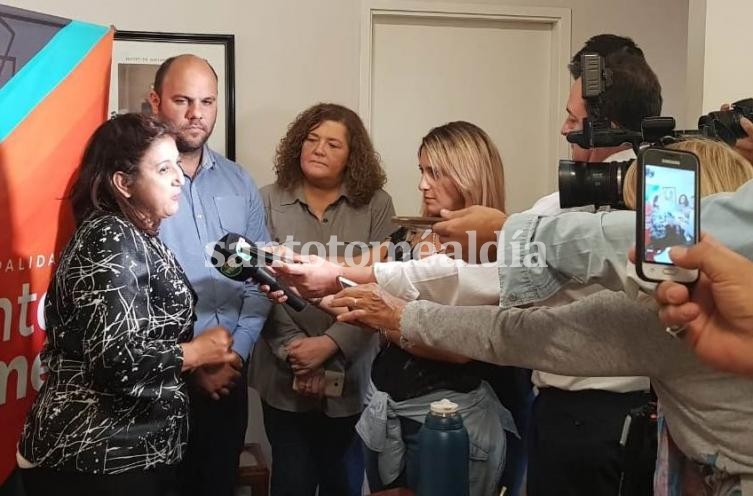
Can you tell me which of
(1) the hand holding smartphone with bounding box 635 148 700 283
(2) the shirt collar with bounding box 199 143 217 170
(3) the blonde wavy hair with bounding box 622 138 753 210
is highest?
→ (2) the shirt collar with bounding box 199 143 217 170

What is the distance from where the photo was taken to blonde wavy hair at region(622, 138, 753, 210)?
891mm

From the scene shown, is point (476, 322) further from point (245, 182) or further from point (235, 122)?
point (235, 122)

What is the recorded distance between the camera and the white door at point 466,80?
9.80ft

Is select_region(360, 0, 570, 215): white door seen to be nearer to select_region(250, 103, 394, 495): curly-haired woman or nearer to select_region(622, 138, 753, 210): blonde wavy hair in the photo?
select_region(250, 103, 394, 495): curly-haired woman

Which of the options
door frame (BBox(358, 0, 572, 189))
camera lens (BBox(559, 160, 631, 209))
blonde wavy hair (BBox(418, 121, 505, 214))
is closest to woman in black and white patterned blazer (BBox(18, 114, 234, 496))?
blonde wavy hair (BBox(418, 121, 505, 214))

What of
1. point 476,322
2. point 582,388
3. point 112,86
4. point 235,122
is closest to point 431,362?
point 582,388

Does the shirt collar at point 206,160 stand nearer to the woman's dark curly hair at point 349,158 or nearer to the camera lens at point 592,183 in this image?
the woman's dark curly hair at point 349,158

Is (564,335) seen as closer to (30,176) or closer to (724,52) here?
(724,52)

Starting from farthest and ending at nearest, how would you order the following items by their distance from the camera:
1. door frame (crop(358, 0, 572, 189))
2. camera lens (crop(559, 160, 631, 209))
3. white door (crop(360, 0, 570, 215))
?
white door (crop(360, 0, 570, 215)) → door frame (crop(358, 0, 572, 189)) → camera lens (crop(559, 160, 631, 209))

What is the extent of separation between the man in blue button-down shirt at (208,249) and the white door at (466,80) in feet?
3.09

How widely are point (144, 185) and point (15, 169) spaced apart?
1.21 feet

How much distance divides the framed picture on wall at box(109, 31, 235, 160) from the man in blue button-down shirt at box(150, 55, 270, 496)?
0.60 m

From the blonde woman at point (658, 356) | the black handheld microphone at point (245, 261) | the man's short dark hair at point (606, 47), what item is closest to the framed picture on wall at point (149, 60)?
the black handheld microphone at point (245, 261)

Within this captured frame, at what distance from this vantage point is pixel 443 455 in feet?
4.91
